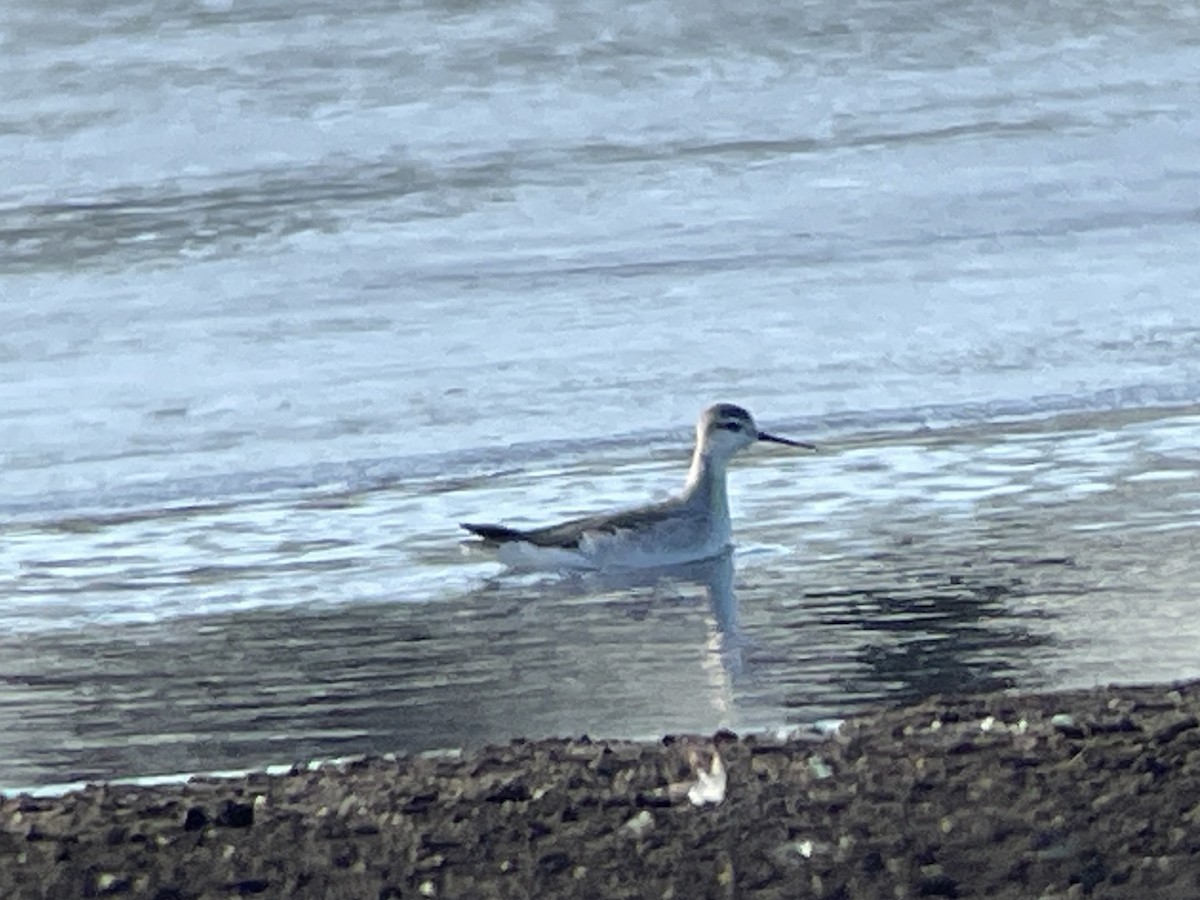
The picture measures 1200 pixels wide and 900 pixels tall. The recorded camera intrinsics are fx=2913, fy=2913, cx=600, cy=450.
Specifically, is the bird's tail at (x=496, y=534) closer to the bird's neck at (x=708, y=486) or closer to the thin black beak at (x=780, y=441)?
the bird's neck at (x=708, y=486)

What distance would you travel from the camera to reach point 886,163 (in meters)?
18.4

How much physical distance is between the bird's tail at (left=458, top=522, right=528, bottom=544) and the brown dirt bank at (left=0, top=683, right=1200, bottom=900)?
3175 millimetres

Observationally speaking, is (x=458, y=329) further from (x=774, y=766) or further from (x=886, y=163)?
(x=774, y=766)

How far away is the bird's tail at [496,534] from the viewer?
9945 millimetres

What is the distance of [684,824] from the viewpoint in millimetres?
5883

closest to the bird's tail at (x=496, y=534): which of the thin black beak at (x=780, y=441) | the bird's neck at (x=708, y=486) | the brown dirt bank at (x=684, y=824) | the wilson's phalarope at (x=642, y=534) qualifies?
the wilson's phalarope at (x=642, y=534)

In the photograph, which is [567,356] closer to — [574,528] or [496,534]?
[574,528]

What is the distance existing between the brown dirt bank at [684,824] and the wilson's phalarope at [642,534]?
327 cm

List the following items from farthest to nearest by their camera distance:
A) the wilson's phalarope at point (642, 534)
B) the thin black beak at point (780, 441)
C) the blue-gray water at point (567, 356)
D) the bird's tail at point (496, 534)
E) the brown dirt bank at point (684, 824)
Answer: the thin black beak at point (780, 441)
the wilson's phalarope at point (642, 534)
the bird's tail at point (496, 534)
the blue-gray water at point (567, 356)
the brown dirt bank at point (684, 824)

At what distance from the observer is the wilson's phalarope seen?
10.1m

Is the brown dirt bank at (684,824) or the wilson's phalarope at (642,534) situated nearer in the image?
the brown dirt bank at (684,824)

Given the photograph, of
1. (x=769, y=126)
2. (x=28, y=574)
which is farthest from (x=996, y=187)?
(x=28, y=574)

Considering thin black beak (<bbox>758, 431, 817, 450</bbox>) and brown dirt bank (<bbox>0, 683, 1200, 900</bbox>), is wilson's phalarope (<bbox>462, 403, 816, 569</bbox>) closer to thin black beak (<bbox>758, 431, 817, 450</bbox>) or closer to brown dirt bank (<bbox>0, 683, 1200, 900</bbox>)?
thin black beak (<bbox>758, 431, 817, 450</bbox>)

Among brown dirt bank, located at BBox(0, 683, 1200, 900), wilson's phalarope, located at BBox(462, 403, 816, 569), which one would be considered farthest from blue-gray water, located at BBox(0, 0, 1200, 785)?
brown dirt bank, located at BBox(0, 683, 1200, 900)
